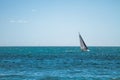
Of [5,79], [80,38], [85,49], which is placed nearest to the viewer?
[5,79]

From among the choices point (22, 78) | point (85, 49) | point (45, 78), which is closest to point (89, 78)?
point (45, 78)

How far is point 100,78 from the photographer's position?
107ft

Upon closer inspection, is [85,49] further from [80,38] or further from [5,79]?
[5,79]

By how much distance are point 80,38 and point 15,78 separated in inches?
2661

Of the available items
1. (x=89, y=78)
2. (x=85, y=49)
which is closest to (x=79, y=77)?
(x=89, y=78)

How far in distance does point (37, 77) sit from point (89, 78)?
5476 millimetres

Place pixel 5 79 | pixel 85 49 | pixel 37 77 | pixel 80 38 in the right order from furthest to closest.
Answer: pixel 85 49
pixel 80 38
pixel 37 77
pixel 5 79

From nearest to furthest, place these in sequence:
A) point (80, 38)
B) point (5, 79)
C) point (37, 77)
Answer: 1. point (5, 79)
2. point (37, 77)
3. point (80, 38)

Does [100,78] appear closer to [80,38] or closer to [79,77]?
[79,77]

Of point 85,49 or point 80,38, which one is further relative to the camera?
point 85,49

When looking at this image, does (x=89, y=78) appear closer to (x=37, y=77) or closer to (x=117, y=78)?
(x=117, y=78)

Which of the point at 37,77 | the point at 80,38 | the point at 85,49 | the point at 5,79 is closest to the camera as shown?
the point at 5,79

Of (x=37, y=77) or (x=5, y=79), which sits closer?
(x=5, y=79)

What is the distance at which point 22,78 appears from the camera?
104 ft
